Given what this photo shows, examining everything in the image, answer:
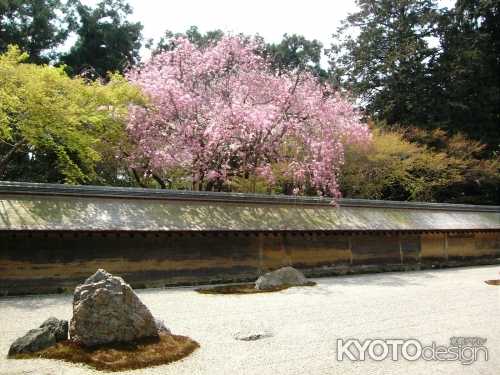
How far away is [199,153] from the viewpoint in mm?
16219

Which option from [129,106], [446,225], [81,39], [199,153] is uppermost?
[81,39]

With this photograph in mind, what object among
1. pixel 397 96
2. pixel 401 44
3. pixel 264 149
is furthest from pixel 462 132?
pixel 264 149

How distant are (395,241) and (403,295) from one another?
570cm

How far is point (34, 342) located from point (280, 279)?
6.67 meters

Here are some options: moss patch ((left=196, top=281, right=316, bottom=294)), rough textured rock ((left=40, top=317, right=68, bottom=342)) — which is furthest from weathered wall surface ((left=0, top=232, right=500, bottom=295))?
rough textured rock ((left=40, top=317, right=68, bottom=342))

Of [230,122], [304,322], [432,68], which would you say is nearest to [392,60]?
[432,68]

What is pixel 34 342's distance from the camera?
5691 mm

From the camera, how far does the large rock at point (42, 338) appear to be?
5641 mm

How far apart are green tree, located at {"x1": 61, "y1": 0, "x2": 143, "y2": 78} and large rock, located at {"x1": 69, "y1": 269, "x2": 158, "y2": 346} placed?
2792cm

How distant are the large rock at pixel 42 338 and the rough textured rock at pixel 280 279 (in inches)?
228

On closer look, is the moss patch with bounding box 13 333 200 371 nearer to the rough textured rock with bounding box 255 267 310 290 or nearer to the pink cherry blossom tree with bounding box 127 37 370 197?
the rough textured rock with bounding box 255 267 310 290

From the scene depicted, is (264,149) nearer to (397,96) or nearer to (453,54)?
(397,96)

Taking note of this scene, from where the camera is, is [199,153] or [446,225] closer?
[199,153]

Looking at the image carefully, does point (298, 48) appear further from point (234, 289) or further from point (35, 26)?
point (234, 289)
